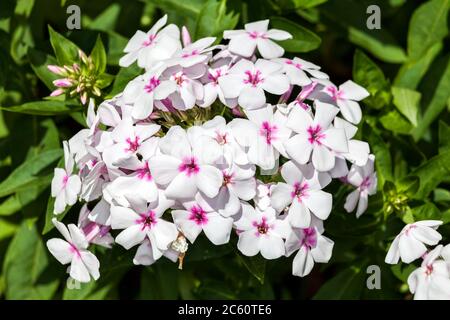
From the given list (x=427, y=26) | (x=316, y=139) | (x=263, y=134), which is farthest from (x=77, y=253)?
(x=427, y=26)

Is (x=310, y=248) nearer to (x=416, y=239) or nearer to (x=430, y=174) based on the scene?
(x=416, y=239)

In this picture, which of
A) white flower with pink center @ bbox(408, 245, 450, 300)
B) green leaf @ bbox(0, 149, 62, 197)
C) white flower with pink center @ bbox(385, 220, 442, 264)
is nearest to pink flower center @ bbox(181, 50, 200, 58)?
green leaf @ bbox(0, 149, 62, 197)

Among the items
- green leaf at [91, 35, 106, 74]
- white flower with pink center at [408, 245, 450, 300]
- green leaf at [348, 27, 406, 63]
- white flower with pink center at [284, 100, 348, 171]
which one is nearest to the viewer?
white flower with pink center at [284, 100, 348, 171]

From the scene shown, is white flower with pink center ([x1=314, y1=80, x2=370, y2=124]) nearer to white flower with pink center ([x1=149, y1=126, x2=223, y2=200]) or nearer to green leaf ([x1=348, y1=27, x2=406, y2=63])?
white flower with pink center ([x1=149, y1=126, x2=223, y2=200])

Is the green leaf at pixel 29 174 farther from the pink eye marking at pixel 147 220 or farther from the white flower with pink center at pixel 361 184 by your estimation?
the white flower with pink center at pixel 361 184

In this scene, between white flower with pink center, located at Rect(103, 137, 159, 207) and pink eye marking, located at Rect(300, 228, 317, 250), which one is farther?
pink eye marking, located at Rect(300, 228, 317, 250)

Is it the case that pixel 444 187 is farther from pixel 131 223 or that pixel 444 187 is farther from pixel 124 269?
pixel 131 223
